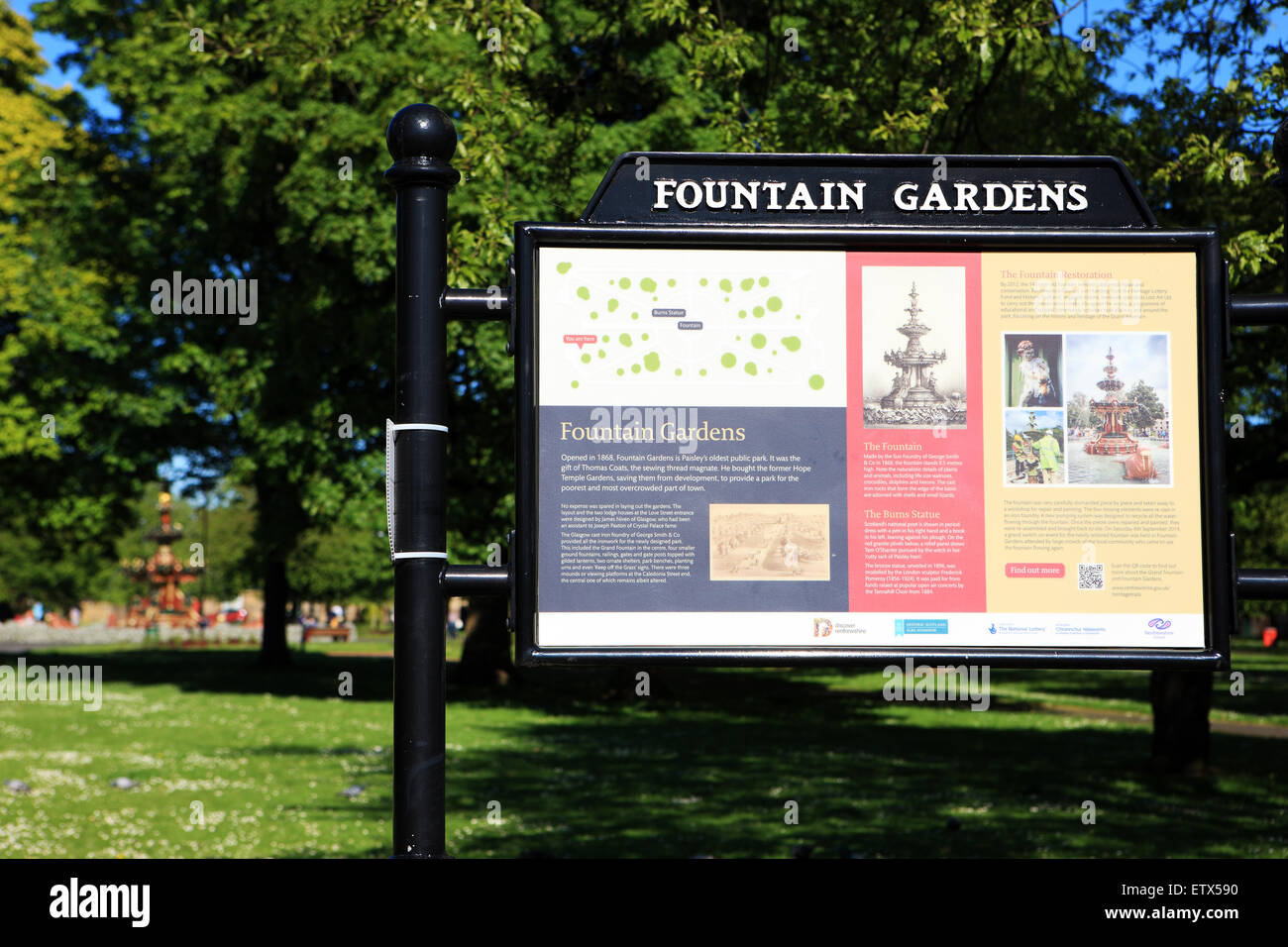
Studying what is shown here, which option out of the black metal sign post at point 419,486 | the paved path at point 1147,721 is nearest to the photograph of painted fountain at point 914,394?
the black metal sign post at point 419,486

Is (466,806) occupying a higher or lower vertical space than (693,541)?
lower

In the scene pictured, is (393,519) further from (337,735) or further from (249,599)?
(249,599)

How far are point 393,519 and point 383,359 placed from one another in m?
20.4

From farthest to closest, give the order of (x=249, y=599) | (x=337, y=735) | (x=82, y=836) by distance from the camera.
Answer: (x=249, y=599) → (x=337, y=735) → (x=82, y=836)

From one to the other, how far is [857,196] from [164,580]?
209 feet

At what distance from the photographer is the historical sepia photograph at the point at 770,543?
3.46 meters

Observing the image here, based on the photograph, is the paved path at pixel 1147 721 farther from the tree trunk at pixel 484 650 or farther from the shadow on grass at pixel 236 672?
the shadow on grass at pixel 236 672

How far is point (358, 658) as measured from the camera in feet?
161

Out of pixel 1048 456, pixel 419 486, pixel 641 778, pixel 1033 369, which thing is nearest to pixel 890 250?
pixel 1033 369

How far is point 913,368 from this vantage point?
356 cm

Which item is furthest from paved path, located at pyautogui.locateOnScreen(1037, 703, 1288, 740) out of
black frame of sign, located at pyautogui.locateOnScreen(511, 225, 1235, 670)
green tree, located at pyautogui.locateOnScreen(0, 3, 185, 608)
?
green tree, located at pyautogui.locateOnScreen(0, 3, 185, 608)

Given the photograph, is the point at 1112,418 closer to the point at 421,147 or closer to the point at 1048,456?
the point at 1048,456

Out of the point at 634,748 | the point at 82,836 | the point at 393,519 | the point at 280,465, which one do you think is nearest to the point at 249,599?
the point at 280,465

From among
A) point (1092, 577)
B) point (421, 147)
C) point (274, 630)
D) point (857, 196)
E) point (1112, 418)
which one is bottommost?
point (274, 630)
